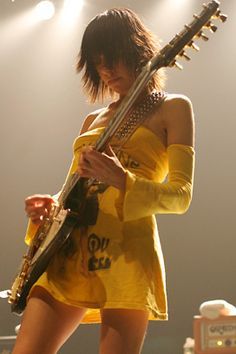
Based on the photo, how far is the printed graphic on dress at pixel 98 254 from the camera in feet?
4.02

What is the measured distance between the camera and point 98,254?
1.24 metres

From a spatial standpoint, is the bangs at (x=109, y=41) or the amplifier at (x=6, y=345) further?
the amplifier at (x=6, y=345)

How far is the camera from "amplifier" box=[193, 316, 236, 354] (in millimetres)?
1281

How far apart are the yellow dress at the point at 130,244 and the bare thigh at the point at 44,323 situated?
A: 3 centimetres

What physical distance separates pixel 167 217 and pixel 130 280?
1957mm

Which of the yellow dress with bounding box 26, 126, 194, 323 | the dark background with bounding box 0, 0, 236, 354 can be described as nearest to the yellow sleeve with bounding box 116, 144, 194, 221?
the yellow dress with bounding box 26, 126, 194, 323

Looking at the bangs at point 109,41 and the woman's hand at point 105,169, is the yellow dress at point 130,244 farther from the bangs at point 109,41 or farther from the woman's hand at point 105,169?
the bangs at point 109,41

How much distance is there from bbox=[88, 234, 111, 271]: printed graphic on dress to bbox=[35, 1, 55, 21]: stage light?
8.16ft

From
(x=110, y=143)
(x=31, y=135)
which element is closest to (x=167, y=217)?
(x=31, y=135)

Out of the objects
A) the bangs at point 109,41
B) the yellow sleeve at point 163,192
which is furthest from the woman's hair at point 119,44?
the yellow sleeve at point 163,192

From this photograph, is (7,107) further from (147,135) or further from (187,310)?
(147,135)

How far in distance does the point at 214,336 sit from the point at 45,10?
8.68ft

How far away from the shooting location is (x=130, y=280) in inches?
47.1

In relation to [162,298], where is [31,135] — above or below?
above
